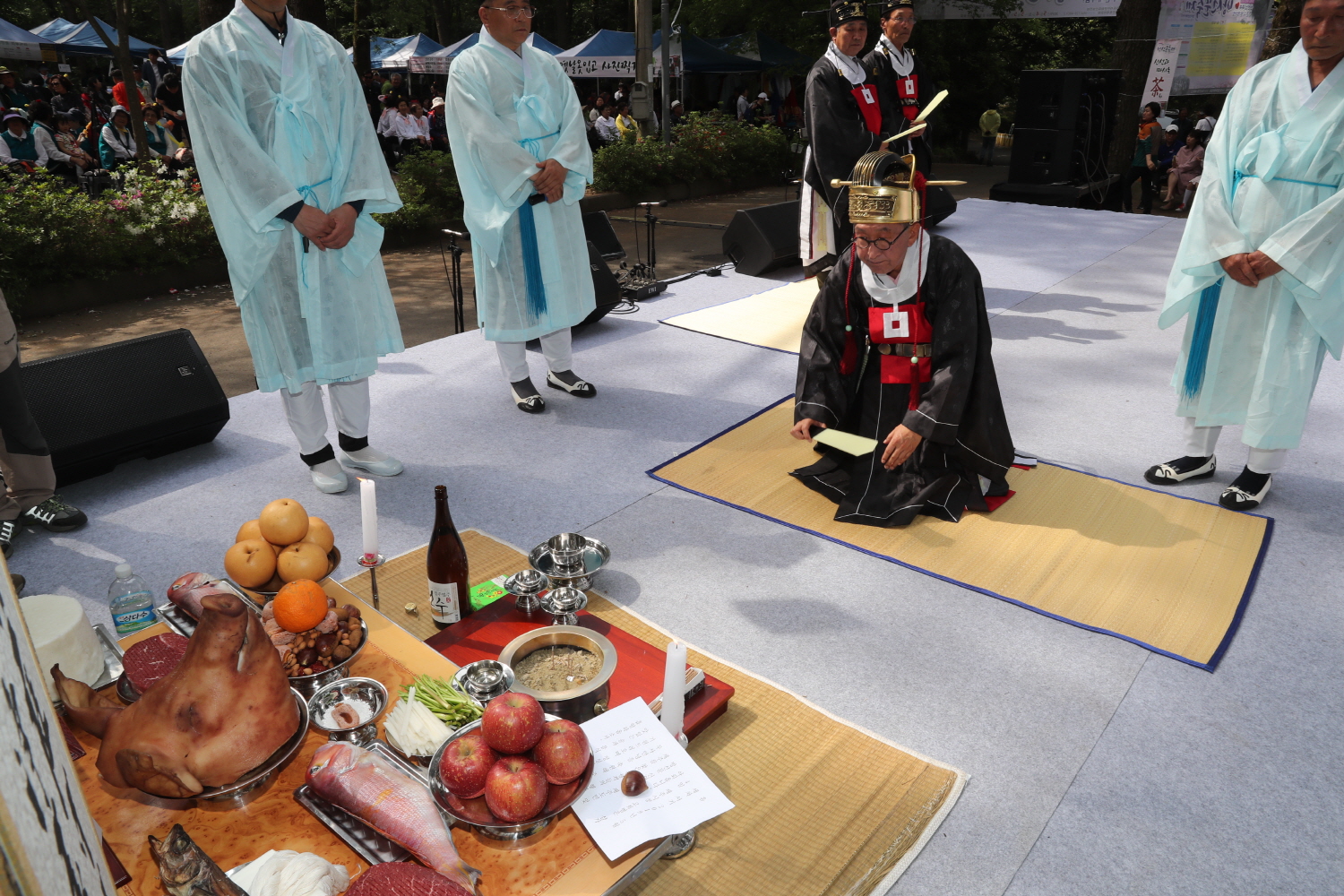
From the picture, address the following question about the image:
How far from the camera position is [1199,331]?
3184 mm

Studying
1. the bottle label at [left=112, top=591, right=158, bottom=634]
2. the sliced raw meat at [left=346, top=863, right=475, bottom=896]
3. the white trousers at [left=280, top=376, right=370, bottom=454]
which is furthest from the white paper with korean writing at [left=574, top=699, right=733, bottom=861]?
the white trousers at [left=280, top=376, right=370, bottom=454]

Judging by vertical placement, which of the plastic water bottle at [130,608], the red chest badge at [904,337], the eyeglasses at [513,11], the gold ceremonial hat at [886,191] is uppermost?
the eyeglasses at [513,11]

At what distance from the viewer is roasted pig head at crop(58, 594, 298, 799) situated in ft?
4.37

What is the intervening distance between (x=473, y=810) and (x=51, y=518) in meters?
2.45

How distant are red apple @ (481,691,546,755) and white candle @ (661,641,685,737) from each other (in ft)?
0.95

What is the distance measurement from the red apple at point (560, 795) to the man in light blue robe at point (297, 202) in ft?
7.38

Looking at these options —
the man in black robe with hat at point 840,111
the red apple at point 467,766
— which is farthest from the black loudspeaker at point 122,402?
the man in black robe with hat at point 840,111

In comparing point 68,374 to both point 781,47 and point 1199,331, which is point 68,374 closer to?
point 1199,331

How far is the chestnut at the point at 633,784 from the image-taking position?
1.46m

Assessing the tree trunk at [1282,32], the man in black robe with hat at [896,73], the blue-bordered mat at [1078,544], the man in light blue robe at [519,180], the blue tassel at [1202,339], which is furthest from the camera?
the tree trunk at [1282,32]

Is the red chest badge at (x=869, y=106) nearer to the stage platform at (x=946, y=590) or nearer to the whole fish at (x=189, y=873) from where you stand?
the stage platform at (x=946, y=590)

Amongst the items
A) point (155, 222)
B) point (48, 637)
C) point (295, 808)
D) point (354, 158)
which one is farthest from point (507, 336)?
point (155, 222)

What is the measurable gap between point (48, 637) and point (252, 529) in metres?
0.49

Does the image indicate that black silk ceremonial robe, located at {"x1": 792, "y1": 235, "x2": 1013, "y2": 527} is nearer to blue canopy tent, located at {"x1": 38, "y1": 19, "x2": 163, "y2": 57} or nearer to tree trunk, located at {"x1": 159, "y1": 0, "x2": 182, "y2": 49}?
blue canopy tent, located at {"x1": 38, "y1": 19, "x2": 163, "y2": 57}
